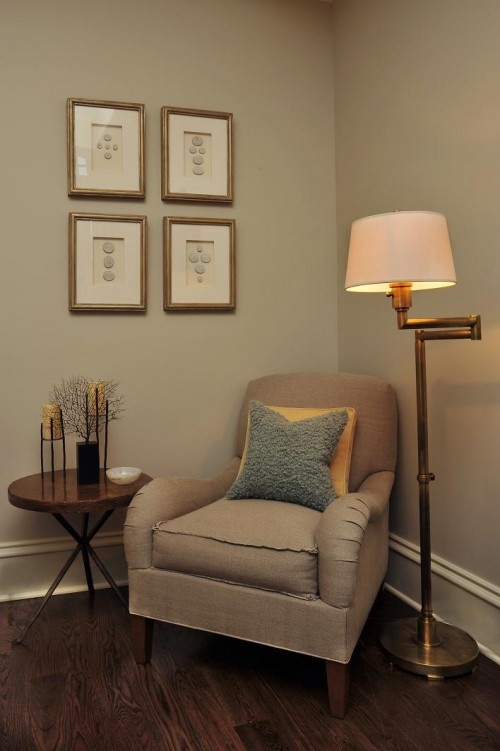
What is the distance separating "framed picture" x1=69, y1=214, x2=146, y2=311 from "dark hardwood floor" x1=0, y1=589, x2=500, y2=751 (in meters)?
1.39

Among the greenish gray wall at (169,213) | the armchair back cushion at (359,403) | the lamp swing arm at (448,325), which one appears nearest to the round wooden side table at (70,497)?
the greenish gray wall at (169,213)

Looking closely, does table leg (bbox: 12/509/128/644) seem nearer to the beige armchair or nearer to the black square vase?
the black square vase

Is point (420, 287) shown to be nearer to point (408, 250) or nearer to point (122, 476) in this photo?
point (408, 250)

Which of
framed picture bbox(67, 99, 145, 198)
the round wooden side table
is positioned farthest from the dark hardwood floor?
framed picture bbox(67, 99, 145, 198)

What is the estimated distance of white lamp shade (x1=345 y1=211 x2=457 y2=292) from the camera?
1.89 metres

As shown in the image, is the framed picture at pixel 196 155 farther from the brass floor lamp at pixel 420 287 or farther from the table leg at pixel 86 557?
the table leg at pixel 86 557

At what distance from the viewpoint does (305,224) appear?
10.1 feet

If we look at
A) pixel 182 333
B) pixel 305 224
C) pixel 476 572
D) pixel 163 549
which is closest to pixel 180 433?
pixel 182 333

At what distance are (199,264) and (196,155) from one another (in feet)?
1.68

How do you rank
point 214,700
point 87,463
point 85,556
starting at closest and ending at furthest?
point 214,700 < point 87,463 < point 85,556

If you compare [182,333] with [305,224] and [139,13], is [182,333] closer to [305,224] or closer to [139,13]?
[305,224]

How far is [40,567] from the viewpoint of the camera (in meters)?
2.72

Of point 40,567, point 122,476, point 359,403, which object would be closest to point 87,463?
point 122,476

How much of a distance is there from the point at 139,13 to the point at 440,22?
1.36 m
